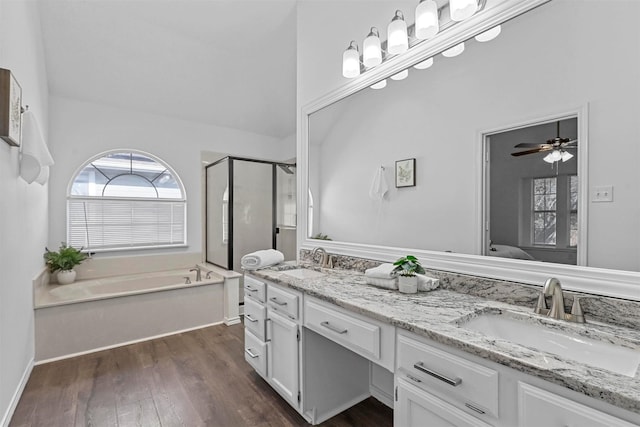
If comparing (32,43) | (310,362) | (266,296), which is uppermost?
(32,43)

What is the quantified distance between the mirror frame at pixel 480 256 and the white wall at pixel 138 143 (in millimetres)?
2507

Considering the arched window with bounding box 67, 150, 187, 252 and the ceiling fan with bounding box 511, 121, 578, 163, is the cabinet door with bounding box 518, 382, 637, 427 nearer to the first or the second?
the ceiling fan with bounding box 511, 121, 578, 163

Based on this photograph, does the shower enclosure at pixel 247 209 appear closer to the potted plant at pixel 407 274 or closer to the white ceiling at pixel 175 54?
the white ceiling at pixel 175 54

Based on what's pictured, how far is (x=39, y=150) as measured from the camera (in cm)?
211

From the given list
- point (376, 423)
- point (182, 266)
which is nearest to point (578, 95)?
point (376, 423)

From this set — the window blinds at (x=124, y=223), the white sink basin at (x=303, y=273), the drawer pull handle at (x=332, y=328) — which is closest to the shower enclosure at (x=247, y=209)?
the window blinds at (x=124, y=223)

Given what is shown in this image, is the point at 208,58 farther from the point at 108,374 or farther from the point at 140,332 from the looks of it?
the point at 108,374

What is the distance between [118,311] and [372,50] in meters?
3.05

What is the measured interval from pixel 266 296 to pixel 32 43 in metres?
2.73

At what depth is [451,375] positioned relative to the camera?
997mm

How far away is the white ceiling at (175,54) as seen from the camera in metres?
2.78

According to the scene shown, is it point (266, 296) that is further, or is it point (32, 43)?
point (32, 43)

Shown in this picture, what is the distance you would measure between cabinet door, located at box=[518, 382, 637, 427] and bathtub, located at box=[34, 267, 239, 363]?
3064 mm

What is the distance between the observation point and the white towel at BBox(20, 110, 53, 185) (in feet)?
6.72
